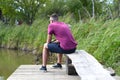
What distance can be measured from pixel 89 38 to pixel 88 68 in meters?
7.15

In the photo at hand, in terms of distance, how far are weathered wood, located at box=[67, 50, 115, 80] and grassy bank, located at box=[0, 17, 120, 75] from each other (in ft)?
4.21

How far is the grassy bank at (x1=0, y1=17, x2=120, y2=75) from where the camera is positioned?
441 inches

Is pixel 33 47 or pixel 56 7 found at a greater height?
pixel 56 7

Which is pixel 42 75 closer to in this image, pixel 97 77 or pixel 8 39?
pixel 97 77

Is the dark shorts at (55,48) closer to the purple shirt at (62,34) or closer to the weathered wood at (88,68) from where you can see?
the purple shirt at (62,34)

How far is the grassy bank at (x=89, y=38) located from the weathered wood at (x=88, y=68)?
1284 mm

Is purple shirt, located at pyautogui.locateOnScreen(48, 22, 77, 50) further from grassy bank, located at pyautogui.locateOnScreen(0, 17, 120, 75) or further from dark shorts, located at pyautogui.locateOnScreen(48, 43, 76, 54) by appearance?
grassy bank, located at pyautogui.locateOnScreen(0, 17, 120, 75)

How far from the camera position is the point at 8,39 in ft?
94.3

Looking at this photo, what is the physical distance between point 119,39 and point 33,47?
12991 mm

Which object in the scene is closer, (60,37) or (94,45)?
(60,37)

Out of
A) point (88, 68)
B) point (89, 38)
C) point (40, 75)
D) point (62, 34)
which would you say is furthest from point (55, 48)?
point (89, 38)

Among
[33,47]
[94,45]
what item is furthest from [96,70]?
[33,47]

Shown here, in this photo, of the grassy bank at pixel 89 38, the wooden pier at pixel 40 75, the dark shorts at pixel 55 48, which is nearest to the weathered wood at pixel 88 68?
the dark shorts at pixel 55 48

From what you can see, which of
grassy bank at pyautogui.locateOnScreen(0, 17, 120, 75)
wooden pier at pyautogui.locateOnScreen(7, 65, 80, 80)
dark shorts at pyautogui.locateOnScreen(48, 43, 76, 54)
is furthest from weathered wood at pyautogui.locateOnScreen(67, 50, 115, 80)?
grassy bank at pyautogui.locateOnScreen(0, 17, 120, 75)
